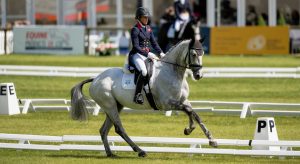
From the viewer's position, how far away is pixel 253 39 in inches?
1588

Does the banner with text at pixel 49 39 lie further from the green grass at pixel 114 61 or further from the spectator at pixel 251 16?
the spectator at pixel 251 16

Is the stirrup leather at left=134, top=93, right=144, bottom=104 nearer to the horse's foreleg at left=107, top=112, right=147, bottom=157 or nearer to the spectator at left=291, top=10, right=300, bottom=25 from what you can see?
the horse's foreleg at left=107, top=112, right=147, bottom=157

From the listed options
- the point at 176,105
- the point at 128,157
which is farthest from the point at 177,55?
the point at 128,157

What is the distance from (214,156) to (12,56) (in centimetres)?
2519

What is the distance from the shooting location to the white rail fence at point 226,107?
21000 millimetres

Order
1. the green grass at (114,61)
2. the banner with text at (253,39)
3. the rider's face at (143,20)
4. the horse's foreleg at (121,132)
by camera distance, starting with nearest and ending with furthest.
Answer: the horse's foreleg at (121,132)
the rider's face at (143,20)
the green grass at (114,61)
the banner with text at (253,39)

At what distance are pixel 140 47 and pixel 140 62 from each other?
0.98 feet

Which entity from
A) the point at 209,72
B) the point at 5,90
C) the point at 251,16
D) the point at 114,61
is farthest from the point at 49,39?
the point at 5,90

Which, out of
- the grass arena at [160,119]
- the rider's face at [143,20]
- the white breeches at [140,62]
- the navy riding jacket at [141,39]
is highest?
the rider's face at [143,20]

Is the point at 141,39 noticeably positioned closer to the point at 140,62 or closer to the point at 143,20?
the point at 143,20

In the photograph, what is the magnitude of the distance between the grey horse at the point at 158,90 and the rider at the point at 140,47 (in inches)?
6.8

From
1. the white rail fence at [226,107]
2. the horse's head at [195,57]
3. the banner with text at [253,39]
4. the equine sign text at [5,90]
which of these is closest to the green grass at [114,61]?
the banner with text at [253,39]

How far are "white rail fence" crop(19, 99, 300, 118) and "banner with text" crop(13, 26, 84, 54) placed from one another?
1750 cm

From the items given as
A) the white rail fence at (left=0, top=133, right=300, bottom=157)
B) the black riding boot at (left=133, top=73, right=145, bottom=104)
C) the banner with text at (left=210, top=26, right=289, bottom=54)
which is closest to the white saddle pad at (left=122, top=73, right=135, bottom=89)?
the black riding boot at (left=133, top=73, right=145, bottom=104)
